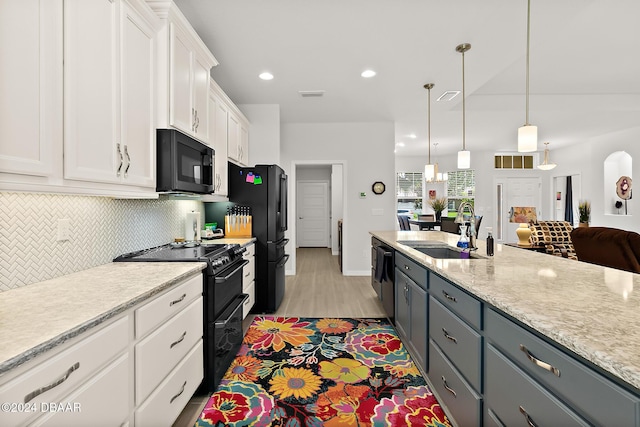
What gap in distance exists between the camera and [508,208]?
8797mm

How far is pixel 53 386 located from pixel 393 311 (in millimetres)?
2499

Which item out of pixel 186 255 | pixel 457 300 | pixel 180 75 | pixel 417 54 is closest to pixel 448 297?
pixel 457 300

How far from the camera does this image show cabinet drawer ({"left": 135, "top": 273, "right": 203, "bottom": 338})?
1234 mm

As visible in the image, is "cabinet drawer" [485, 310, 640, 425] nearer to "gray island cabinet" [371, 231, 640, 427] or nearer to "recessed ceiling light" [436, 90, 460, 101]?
"gray island cabinet" [371, 231, 640, 427]

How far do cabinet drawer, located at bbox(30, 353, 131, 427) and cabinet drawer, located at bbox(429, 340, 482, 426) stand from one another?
1442 mm

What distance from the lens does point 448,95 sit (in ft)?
13.6

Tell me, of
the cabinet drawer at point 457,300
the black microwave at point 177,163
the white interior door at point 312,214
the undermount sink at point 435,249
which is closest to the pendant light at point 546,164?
the white interior door at point 312,214

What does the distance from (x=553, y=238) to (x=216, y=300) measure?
4.71 metres

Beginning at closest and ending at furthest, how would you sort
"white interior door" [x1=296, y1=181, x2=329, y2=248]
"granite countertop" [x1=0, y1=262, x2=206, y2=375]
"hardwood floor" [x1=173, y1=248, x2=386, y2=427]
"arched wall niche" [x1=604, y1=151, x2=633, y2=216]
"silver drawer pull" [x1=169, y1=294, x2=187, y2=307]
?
"granite countertop" [x1=0, y1=262, x2=206, y2=375], "silver drawer pull" [x1=169, y1=294, x2=187, y2=307], "hardwood floor" [x1=173, y1=248, x2=386, y2=427], "arched wall niche" [x1=604, y1=151, x2=633, y2=216], "white interior door" [x1=296, y1=181, x2=329, y2=248]

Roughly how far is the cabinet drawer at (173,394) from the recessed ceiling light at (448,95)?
4.17 meters

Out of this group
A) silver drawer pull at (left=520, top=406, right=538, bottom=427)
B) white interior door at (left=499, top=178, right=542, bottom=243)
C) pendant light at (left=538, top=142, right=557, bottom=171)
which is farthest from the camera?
white interior door at (left=499, top=178, right=542, bottom=243)

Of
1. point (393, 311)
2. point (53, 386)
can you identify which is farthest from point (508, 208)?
point (53, 386)

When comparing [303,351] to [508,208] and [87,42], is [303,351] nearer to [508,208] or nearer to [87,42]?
[87,42]

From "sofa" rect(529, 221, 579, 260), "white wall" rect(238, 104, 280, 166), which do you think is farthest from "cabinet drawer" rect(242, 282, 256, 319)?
"sofa" rect(529, 221, 579, 260)
